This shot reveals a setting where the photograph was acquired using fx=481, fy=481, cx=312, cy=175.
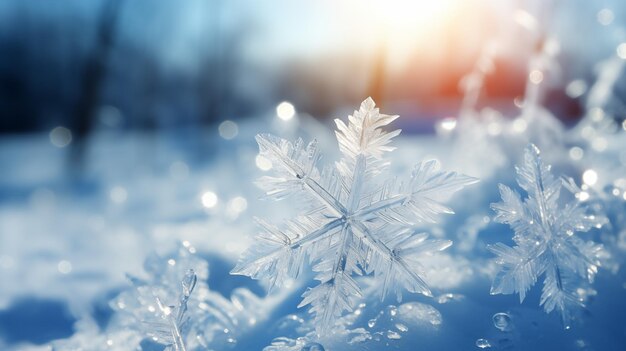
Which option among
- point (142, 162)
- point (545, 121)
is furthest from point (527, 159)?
point (142, 162)

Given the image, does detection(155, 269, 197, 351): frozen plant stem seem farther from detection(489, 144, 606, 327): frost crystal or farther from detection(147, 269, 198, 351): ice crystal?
detection(489, 144, 606, 327): frost crystal

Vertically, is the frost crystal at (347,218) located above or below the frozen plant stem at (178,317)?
above

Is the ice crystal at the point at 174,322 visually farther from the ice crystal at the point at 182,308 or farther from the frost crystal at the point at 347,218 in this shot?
the frost crystal at the point at 347,218

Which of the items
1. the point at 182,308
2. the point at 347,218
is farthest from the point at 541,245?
the point at 182,308

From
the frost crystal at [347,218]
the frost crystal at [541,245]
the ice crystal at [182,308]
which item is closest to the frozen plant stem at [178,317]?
the ice crystal at [182,308]

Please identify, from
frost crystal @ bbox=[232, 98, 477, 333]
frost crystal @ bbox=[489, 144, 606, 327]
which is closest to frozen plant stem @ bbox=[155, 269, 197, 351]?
frost crystal @ bbox=[232, 98, 477, 333]

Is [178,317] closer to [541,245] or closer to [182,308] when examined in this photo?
[182,308]

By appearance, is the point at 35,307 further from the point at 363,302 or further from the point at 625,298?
the point at 625,298
